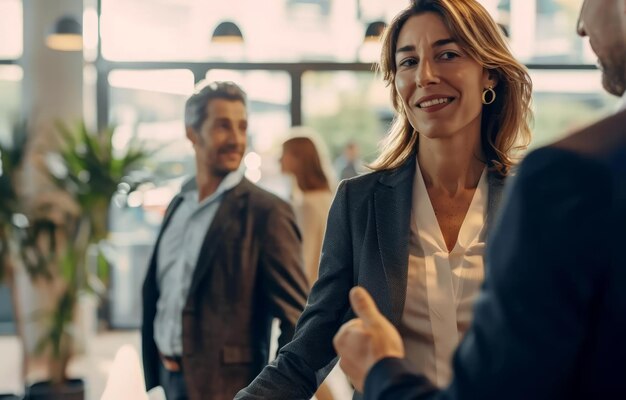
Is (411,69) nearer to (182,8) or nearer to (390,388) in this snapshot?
(390,388)

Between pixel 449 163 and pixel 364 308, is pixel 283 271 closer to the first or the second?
pixel 449 163

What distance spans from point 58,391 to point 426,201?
3682mm

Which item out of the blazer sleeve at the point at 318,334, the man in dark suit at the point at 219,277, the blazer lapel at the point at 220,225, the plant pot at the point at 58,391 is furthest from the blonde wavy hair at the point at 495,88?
the plant pot at the point at 58,391

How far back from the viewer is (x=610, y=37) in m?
1.07

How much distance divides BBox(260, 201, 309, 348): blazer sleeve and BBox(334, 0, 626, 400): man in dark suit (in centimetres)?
203

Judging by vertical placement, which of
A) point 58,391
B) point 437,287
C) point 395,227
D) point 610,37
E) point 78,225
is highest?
point 610,37


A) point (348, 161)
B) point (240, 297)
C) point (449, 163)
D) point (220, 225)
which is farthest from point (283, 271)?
point (348, 161)

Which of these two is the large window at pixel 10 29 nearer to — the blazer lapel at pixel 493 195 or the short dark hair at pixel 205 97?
the short dark hair at pixel 205 97

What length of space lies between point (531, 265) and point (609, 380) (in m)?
0.13

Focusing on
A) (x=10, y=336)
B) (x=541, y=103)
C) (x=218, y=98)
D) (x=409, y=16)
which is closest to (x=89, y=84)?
(x=10, y=336)

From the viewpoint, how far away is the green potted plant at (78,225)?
4961mm

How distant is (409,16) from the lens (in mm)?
1836

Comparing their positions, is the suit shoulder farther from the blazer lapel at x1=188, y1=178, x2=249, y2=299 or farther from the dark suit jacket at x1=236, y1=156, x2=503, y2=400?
the blazer lapel at x1=188, y1=178, x2=249, y2=299

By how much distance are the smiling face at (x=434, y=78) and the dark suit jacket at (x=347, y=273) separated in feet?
0.45
